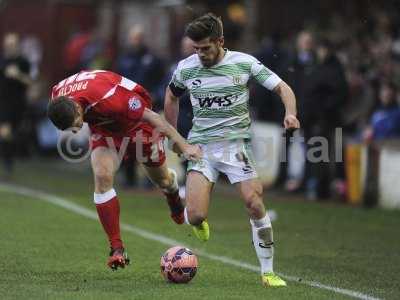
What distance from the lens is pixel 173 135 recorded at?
31.7ft

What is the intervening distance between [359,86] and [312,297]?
10.4m

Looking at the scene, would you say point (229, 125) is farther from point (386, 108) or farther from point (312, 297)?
point (386, 108)

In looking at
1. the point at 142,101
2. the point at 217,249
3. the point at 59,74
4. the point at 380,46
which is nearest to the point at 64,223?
the point at 217,249

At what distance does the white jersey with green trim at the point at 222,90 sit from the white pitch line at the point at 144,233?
54.4 inches

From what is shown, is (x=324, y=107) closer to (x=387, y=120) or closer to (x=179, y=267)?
(x=387, y=120)

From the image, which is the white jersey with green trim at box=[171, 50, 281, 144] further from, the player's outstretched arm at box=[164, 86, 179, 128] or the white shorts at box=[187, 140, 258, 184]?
the player's outstretched arm at box=[164, 86, 179, 128]

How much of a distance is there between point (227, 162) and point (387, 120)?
7.65 meters

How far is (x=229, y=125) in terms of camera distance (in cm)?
988

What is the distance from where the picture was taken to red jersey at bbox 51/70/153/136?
9953mm

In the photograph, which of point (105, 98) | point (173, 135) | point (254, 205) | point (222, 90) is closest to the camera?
point (254, 205)

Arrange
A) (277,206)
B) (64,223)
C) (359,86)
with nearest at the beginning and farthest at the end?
(64,223), (277,206), (359,86)

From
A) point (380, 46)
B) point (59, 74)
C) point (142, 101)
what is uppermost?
point (142, 101)

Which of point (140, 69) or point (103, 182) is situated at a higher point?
point (103, 182)

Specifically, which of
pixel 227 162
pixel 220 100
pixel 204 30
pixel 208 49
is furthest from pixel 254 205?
pixel 204 30
